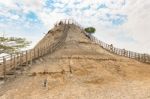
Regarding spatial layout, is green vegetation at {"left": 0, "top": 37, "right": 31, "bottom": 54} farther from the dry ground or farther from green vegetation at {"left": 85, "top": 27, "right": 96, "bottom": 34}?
green vegetation at {"left": 85, "top": 27, "right": 96, "bottom": 34}

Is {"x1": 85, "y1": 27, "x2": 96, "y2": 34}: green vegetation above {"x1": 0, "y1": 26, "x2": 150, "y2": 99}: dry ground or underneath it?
above

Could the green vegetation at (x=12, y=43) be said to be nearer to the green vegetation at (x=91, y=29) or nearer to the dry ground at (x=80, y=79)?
the dry ground at (x=80, y=79)

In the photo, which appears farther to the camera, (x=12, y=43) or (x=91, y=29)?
(x=91, y=29)

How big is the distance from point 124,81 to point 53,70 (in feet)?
25.2

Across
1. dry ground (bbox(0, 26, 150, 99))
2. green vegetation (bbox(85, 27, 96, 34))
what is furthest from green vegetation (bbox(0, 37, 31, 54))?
green vegetation (bbox(85, 27, 96, 34))

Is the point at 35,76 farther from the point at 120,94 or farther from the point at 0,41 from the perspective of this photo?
the point at 0,41

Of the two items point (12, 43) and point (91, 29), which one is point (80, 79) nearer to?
point (12, 43)

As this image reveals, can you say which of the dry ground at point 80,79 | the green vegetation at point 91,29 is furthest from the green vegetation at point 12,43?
the green vegetation at point 91,29

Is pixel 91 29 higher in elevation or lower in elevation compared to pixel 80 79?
higher

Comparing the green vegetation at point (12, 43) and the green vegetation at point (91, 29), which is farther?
the green vegetation at point (91, 29)

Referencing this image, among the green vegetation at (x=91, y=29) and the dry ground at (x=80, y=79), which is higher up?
the green vegetation at (x=91, y=29)

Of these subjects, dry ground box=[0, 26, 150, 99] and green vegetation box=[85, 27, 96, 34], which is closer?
dry ground box=[0, 26, 150, 99]

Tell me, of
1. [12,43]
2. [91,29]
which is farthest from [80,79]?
[91,29]

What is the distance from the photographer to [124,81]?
1544 inches
